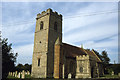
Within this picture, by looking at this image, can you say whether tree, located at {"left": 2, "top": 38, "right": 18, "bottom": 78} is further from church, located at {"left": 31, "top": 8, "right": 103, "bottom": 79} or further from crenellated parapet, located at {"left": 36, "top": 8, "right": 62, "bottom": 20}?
crenellated parapet, located at {"left": 36, "top": 8, "right": 62, "bottom": 20}

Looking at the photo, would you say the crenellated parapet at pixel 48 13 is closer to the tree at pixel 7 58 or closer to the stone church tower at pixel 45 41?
the stone church tower at pixel 45 41

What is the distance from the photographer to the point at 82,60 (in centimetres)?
2517

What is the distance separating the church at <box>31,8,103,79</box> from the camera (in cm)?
2314

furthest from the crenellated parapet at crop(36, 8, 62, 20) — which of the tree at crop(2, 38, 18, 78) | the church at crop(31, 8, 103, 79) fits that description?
the tree at crop(2, 38, 18, 78)

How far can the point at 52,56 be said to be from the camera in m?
25.0

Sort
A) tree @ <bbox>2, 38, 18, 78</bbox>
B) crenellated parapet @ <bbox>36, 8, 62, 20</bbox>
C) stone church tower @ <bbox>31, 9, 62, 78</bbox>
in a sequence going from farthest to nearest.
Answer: crenellated parapet @ <bbox>36, 8, 62, 20</bbox>
stone church tower @ <bbox>31, 9, 62, 78</bbox>
tree @ <bbox>2, 38, 18, 78</bbox>

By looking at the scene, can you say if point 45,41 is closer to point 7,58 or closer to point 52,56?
point 52,56

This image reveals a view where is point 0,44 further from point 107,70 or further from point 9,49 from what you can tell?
point 107,70

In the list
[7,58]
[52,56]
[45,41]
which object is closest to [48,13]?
[45,41]

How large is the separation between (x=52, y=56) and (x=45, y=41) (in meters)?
3.62

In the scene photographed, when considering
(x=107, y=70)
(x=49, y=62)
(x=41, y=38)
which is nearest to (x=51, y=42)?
(x=41, y=38)

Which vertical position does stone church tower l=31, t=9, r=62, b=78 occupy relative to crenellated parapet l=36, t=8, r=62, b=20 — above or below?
below

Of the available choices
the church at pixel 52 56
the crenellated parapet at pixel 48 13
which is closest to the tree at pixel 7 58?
the church at pixel 52 56

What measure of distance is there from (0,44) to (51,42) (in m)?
12.5
